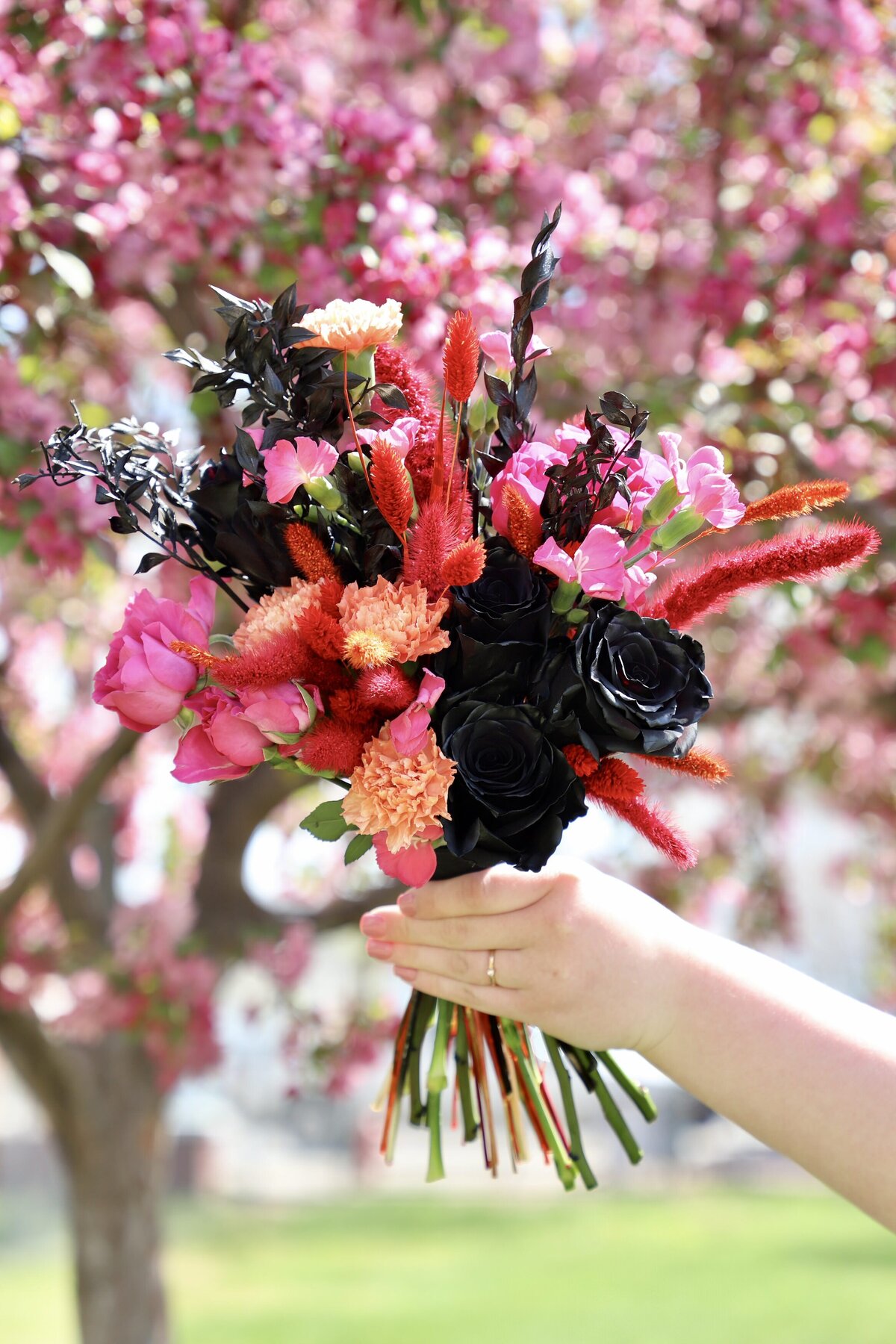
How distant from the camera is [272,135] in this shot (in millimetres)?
1866

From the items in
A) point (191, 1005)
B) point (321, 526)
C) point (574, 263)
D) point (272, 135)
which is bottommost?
point (321, 526)

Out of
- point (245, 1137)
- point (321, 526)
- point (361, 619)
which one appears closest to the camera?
point (361, 619)

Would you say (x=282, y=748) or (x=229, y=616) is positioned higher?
(x=229, y=616)

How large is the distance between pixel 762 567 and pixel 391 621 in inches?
12.1

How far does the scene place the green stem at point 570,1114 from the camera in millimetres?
1254

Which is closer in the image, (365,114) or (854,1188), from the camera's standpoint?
(854,1188)

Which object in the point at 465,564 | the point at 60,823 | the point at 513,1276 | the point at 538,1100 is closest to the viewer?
the point at 465,564

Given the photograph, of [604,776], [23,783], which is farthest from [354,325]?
[23,783]

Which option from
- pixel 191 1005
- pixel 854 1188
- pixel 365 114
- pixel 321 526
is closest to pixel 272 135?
pixel 365 114

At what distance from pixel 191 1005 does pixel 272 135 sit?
1.89 metres

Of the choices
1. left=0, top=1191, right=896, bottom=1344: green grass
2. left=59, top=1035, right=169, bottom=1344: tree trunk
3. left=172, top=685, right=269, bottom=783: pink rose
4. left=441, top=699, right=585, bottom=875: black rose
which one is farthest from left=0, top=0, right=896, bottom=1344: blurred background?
left=0, top=1191, right=896, bottom=1344: green grass

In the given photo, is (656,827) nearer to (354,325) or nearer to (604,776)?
(604,776)

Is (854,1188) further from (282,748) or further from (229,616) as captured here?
(229,616)

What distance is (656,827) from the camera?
3.24 feet
